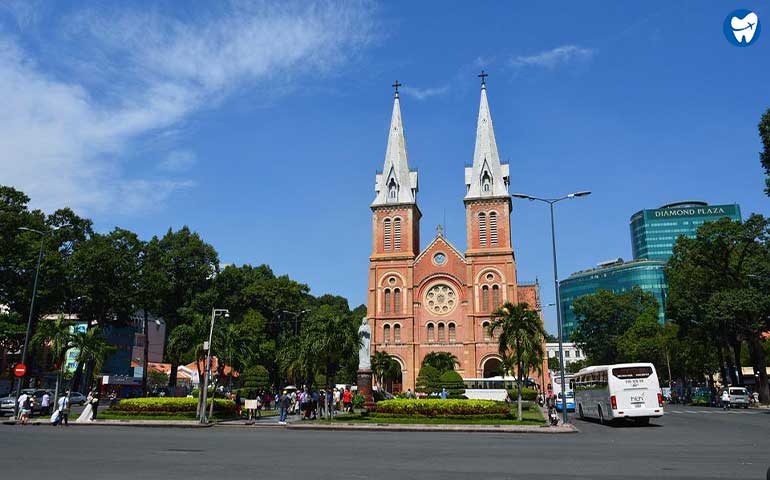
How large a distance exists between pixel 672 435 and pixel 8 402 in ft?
115

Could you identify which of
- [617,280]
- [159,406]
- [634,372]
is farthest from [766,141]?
[617,280]

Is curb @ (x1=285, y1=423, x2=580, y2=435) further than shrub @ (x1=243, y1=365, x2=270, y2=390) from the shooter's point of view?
No

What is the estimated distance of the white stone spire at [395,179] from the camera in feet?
231

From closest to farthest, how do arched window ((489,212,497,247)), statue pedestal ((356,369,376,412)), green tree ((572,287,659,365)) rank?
statue pedestal ((356,369,376,412)) → arched window ((489,212,497,247)) → green tree ((572,287,659,365))

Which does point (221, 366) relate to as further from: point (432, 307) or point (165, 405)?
point (432, 307)

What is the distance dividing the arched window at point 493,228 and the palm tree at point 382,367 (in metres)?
17.5

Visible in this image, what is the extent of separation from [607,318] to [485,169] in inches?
1227

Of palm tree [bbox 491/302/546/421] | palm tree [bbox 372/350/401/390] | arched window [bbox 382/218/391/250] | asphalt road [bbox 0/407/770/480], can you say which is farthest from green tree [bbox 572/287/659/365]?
asphalt road [bbox 0/407/770/480]

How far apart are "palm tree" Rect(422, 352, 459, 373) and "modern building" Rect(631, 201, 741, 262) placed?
365ft

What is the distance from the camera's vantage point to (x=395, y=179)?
7100cm

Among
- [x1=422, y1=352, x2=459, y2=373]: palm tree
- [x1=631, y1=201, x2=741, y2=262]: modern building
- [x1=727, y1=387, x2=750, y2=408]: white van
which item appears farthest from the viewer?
[x1=631, y1=201, x2=741, y2=262]: modern building

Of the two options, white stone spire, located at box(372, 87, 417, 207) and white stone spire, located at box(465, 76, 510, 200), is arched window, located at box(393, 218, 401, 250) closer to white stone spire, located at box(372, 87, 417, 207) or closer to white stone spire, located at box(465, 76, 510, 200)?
white stone spire, located at box(372, 87, 417, 207)

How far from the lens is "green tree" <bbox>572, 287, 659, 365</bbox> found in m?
82.2

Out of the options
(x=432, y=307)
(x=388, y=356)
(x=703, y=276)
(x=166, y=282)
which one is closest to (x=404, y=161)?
(x=432, y=307)
